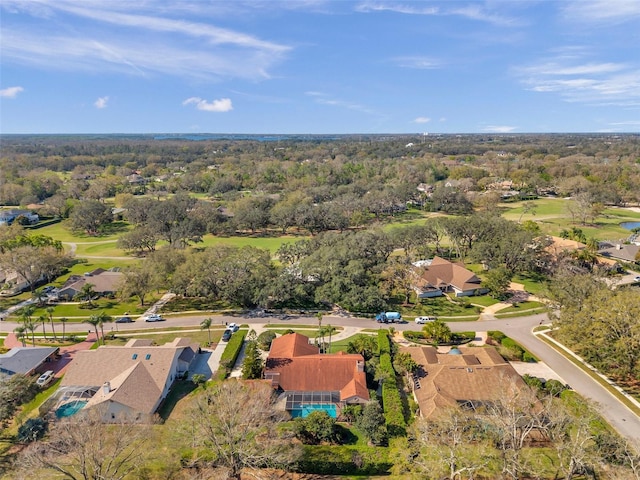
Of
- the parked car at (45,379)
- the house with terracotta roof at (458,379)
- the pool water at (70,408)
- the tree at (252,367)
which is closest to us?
the house with terracotta roof at (458,379)

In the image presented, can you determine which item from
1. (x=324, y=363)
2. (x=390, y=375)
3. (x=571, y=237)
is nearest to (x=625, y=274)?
(x=571, y=237)

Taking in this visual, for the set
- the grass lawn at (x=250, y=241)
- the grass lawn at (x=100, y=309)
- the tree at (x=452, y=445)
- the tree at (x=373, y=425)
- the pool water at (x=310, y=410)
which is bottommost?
the grass lawn at (x=100, y=309)

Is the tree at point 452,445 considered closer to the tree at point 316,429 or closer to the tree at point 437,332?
the tree at point 316,429

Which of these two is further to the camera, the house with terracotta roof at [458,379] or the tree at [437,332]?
the tree at [437,332]

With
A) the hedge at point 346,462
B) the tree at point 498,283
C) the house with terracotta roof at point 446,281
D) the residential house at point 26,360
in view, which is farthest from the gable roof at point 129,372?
the tree at point 498,283

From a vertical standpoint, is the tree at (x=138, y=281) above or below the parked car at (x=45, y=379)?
above

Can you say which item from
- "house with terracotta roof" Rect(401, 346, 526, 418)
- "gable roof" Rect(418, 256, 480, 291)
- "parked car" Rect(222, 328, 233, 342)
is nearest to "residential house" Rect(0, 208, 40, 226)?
"parked car" Rect(222, 328, 233, 342)

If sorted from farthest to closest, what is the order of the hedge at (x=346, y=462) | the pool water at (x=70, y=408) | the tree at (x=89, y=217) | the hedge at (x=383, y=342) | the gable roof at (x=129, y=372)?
the tree at (x=89, y=217), the hedge at (x=383, y=342), the gable roof at (x=129, y=372), the pool water at (x=70, y=408), the hedge at (x=346, y=462)
